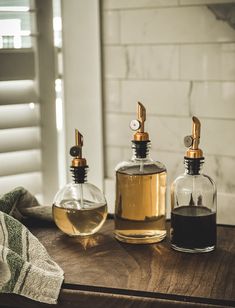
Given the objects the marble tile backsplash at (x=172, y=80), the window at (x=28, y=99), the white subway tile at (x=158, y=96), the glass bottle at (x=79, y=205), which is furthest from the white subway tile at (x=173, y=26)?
the glass bottle at (x=79, y=205)

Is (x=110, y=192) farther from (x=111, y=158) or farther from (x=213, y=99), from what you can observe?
(x=213, y=99)

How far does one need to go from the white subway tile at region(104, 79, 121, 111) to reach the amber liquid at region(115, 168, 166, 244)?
524mm

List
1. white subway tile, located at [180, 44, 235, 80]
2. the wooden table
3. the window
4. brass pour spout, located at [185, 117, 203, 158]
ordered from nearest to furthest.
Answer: the wooden table
brass pour spout, located at [185, 117, 203, 158]
white subway tile, located at [180, 44, 235, 80]
the window

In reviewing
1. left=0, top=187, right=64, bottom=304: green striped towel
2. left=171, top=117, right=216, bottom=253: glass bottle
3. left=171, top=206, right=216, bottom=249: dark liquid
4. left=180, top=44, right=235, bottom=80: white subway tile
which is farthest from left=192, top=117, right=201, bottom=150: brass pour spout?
left=180, top=44, right=235, bottom=80: white subway tile

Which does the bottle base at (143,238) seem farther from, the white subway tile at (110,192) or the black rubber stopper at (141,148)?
the white subway tile at (110,192)

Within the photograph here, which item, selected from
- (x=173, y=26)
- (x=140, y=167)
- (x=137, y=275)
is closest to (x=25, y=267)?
(x=137, y=275)

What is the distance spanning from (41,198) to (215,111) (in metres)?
0.52

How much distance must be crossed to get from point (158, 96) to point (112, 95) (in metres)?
0.14

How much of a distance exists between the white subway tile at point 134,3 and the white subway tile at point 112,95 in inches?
7.6

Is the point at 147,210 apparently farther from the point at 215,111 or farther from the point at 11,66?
the point at 11,66

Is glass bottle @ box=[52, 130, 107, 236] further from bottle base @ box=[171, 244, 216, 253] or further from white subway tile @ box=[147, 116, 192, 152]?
white subway tile @ box=[147, 116, 192, 152]

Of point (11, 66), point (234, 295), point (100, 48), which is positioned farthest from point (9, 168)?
point (234, 295)

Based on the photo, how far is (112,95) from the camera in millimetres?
1628

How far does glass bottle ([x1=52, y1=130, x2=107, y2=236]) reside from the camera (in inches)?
44.3
